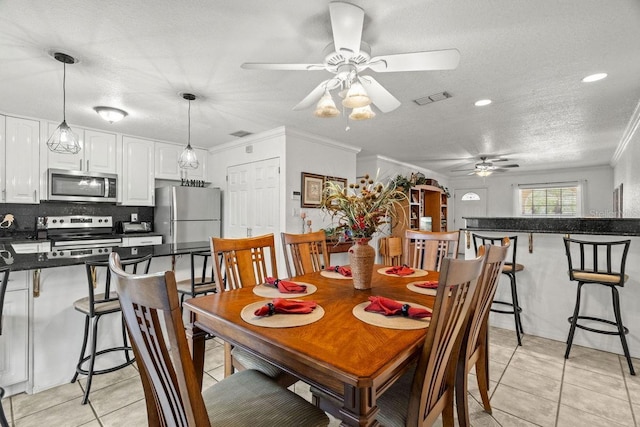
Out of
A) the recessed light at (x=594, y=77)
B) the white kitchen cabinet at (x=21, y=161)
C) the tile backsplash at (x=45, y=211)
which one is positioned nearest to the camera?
the recessed light at (x=594, y=77)

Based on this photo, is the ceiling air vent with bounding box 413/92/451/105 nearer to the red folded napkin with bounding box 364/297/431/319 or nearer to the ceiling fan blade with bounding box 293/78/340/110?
the ceiling fan blade with bounding box 293/78/340/110

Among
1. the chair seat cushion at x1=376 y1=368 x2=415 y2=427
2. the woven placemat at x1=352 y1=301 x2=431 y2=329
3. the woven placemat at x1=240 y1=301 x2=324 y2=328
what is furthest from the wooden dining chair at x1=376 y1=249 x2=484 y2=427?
the woven placemat at x1=240 y1=301 x2=324 y2=328

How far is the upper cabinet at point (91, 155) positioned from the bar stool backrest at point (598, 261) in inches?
206

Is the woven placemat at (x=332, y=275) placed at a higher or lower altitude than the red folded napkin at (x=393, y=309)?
lower

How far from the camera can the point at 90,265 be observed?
182cm

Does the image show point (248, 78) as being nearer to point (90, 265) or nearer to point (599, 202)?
point (90, 265)

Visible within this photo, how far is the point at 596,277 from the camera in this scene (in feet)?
7.84

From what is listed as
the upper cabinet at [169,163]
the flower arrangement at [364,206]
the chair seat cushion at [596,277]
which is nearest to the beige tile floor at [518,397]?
the chair seat cushion at [596,277]

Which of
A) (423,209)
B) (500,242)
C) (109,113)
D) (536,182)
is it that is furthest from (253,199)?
(536,182)

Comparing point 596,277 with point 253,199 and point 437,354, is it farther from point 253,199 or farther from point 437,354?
point 253,199

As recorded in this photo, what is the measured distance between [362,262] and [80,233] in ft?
13.7

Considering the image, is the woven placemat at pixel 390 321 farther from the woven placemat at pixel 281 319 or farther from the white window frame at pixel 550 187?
the white window frame at pixel 550 187

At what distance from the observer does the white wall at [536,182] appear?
6.70m

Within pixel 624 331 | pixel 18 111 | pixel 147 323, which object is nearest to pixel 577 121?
pixel 624 331
